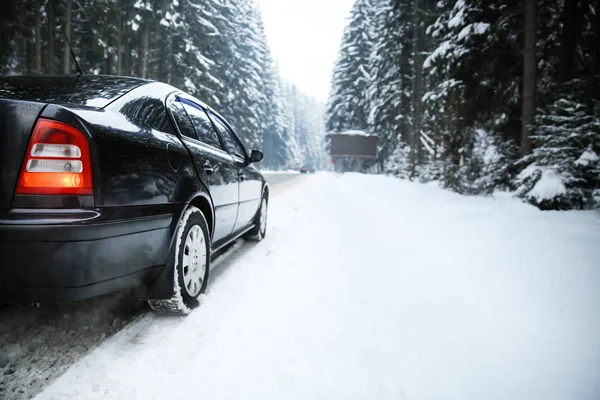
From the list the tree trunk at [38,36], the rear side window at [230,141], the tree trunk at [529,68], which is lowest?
the rear side window at [230,141]

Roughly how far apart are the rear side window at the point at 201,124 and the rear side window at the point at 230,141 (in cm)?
27

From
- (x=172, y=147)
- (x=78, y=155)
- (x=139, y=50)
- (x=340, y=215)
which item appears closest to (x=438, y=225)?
(x=340, y=215)

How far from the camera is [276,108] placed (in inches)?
2245

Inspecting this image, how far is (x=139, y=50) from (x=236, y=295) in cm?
2354

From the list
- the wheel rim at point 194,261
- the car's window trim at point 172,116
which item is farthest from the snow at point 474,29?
the wheel rim at point 194,261

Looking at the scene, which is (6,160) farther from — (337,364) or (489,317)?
(489,317)

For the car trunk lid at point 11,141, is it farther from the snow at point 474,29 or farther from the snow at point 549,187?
the snow at point 474,29

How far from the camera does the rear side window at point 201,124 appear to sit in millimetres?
3154

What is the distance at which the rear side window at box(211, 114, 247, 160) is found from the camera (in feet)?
12.9

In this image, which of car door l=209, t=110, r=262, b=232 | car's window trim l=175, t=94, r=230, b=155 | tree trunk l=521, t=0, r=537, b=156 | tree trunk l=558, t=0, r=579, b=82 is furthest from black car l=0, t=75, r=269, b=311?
tree trunk l=558, t=0, r=579, b=82

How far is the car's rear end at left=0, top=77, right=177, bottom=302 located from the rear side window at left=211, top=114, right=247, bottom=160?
213 cm

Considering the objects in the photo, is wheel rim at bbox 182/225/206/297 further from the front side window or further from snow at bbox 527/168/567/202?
snow at bbox 527/168/567/202

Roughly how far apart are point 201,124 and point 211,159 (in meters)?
0.52

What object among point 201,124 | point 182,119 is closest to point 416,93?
point 201,124
